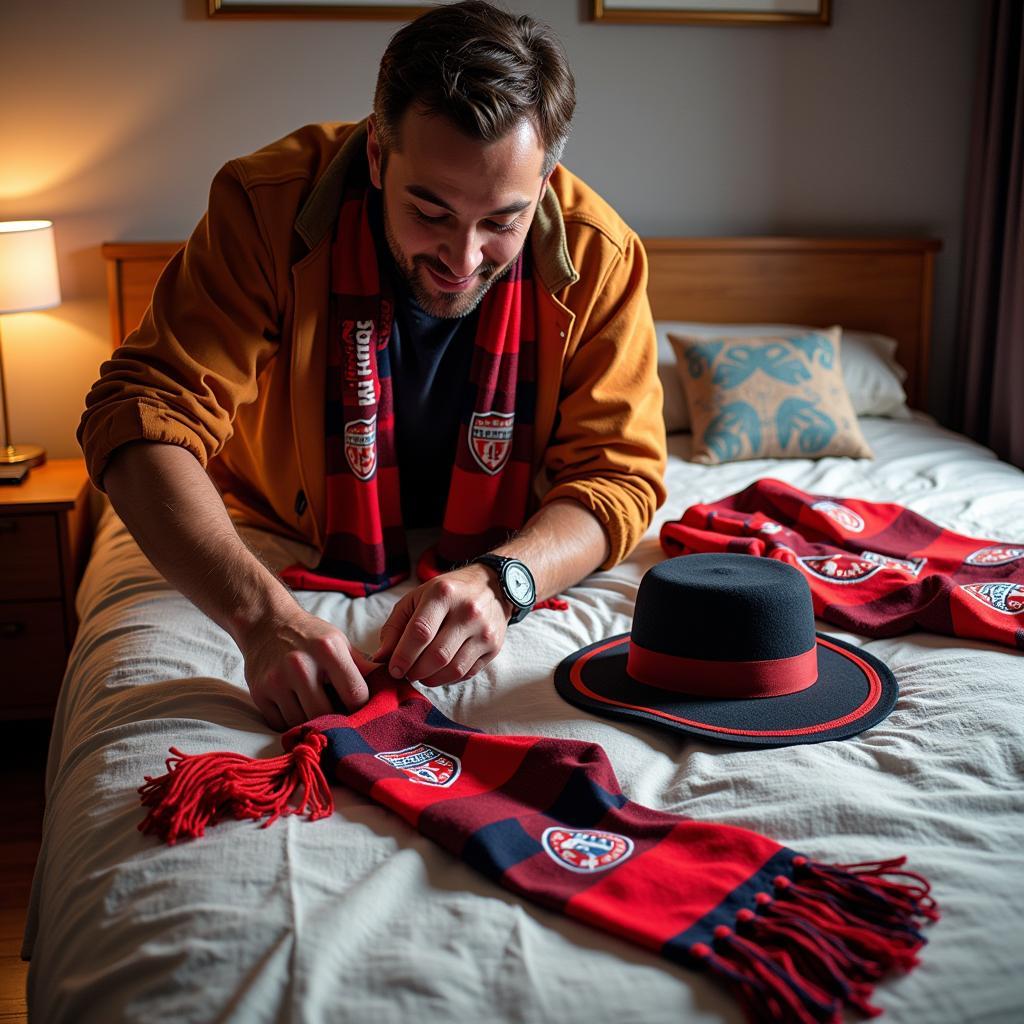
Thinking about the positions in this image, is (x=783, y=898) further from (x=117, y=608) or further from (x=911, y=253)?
(x=911, y=253)

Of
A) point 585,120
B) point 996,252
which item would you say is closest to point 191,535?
point 585,120

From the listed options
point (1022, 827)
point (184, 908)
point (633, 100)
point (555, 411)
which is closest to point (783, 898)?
point (1022, 827)

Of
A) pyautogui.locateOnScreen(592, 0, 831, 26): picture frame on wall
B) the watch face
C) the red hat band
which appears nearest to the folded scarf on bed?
the red hat band

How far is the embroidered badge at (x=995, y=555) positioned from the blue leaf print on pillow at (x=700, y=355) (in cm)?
105

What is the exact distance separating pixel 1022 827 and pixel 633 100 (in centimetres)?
233

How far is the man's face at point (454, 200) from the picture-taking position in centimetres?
132

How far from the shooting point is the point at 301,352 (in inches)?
61.1

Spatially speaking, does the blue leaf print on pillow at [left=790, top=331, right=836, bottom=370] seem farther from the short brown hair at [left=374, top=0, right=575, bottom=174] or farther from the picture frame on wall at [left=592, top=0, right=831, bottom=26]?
the short brown hair at [left=374, top=0, right=575, bottom=174]

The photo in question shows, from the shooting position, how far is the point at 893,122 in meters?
2.97

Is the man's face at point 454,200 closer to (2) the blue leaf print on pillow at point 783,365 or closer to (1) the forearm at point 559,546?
(1) the forearm at point 559,546

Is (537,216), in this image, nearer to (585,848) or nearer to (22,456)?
(585,848)

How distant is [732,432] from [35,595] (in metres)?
1.53

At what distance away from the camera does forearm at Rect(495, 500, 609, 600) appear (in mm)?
1420

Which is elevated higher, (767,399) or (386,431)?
(386,431)
